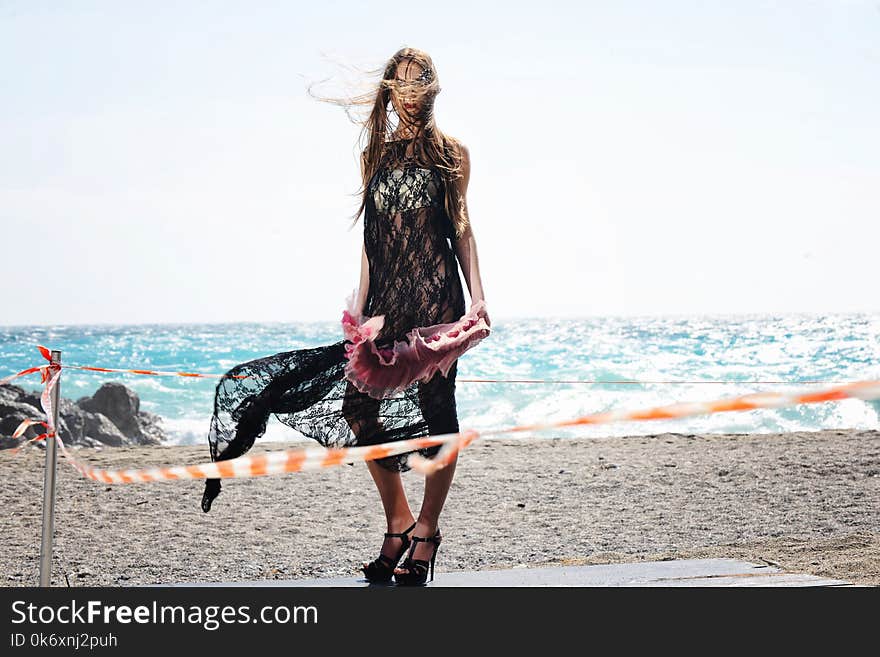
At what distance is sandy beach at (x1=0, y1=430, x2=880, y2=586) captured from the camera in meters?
4.96

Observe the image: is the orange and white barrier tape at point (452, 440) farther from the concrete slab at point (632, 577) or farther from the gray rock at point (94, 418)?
the gray rock at point (94, 418)

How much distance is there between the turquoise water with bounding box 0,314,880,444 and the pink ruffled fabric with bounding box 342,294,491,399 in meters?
8.24

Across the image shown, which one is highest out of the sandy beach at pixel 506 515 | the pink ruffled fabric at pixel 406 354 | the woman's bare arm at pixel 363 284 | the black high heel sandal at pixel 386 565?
the woman's bare arm at pixel 363 284

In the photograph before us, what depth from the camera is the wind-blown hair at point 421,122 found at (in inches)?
129

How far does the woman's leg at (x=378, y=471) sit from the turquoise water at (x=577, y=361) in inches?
323

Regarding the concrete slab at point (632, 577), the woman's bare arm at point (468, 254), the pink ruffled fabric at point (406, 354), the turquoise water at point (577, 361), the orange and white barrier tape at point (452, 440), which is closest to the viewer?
the orange and white barrier tape at point (452, 440)

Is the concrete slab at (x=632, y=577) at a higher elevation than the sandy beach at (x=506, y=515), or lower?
higher

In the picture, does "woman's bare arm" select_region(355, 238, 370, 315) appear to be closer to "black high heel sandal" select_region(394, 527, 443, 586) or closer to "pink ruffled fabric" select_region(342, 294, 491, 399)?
"pink ruffled fabric" select_region(342, 294, 491, 399)

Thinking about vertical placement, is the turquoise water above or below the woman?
below

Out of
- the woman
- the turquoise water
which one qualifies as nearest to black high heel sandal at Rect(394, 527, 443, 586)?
the woman

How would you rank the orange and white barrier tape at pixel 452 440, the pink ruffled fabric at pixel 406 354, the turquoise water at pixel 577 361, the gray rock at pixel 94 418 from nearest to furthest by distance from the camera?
the orange and white barrier tape at pixel 452 440 < the pink ruffled fabric at pixel 406 354 < the gray rock at pixel 94 418 < the turquoise water at pixel 577 361

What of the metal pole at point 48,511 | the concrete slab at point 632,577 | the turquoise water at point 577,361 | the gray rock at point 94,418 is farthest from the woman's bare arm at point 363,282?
the turquoise water at point 577,361

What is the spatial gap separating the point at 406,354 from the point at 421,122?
82 centimetres

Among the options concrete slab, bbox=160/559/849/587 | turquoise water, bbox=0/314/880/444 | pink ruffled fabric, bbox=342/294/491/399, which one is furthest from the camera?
turquoise water, bbox=0/314/880/444
